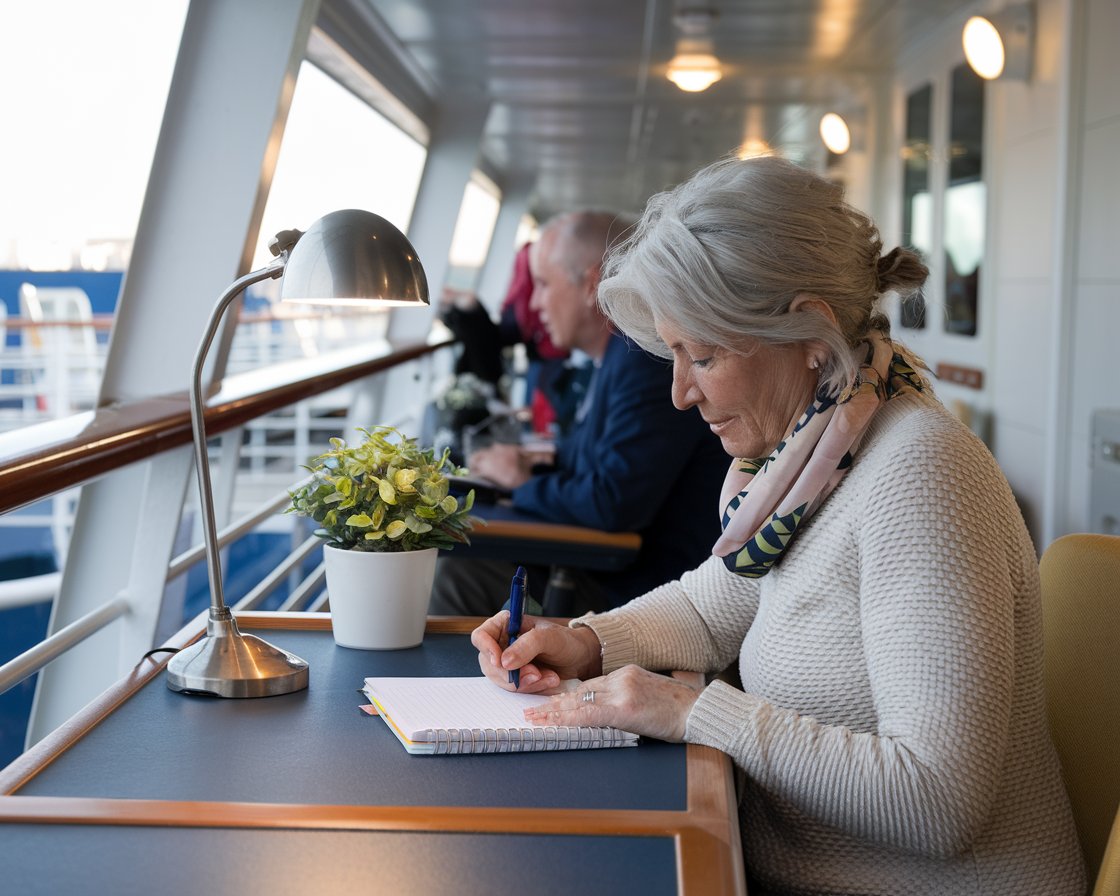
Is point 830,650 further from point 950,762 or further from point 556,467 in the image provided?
point 556,467

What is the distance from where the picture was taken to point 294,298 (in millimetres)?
1398

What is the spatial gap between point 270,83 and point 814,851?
2378 mm

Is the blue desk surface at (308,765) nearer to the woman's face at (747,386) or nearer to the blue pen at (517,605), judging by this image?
the blue pen at (517,605)

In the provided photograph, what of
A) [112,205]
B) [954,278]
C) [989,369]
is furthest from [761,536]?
[954,278]

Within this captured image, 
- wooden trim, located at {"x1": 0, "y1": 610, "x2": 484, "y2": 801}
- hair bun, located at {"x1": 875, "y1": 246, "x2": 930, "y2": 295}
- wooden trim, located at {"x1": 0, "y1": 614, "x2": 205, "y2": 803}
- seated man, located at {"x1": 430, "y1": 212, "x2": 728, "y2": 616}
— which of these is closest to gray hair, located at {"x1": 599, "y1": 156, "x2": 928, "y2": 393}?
hair bun, located at {"x1": 875, "y1": 246, "x2": 930, "y2": 295}

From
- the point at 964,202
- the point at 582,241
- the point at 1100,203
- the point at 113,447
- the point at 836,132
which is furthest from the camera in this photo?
the point at 836,132

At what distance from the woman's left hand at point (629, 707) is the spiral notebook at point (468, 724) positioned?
0.5 inches

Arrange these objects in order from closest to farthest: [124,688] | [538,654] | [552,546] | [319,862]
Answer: [319,862], [124,688], [538,654], [552,546]

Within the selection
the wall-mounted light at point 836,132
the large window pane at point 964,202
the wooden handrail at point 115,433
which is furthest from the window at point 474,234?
the wooden handrail at point 115,433

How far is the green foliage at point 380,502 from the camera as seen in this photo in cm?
159

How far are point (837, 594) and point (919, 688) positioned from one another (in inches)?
7.3

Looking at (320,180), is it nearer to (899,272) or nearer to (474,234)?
(899,272)

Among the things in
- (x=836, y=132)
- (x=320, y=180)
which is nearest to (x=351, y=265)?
(x=320, y=180)

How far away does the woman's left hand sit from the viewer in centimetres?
129
